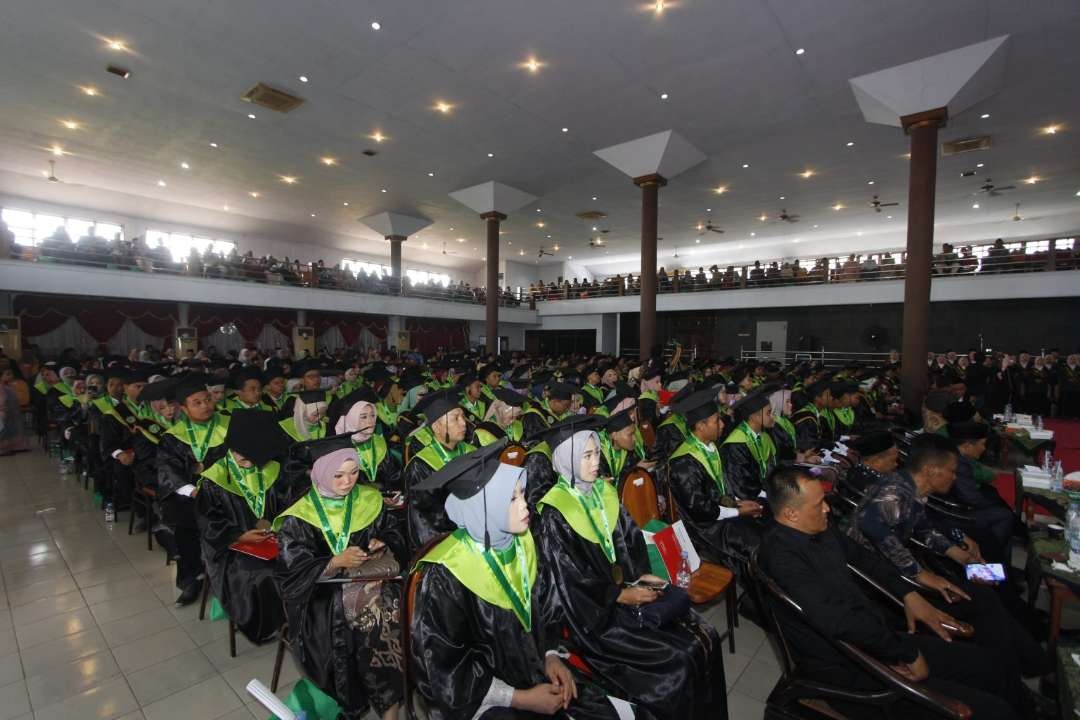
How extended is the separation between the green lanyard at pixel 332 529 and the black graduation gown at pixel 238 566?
56 centimetres

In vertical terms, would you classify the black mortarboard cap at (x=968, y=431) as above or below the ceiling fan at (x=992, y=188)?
below

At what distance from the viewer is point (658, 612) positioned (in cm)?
245

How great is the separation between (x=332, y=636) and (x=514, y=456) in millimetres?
1793

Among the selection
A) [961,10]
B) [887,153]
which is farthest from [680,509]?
[887,153]

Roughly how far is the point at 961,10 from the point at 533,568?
11018 millimetres

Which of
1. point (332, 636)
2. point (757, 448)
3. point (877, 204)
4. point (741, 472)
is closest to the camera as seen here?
point (332, 636)

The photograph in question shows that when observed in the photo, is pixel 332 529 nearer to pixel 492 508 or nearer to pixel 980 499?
pixel 492 508

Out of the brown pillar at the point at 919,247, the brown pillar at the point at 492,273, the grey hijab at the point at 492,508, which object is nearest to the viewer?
the grey hijab at the point at 492,508

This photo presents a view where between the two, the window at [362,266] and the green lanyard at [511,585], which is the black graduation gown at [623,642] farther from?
the window at [362,266]

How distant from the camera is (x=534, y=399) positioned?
693 centimetres

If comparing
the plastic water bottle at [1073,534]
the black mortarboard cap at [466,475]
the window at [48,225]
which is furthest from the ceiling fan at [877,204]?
the window at [48,225]

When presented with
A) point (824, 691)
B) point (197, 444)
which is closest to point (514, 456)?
point (824, 691)

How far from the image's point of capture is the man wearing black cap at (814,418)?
6166mm

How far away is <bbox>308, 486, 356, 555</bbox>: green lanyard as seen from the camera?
2.67m
